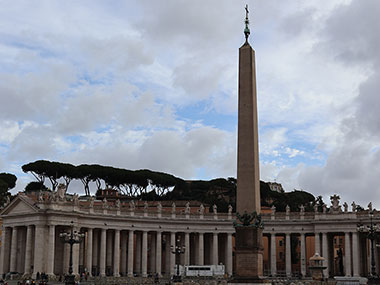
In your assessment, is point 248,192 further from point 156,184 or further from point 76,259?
point 156,184

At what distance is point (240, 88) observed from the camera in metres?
31.0

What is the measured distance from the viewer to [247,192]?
97.0 feet

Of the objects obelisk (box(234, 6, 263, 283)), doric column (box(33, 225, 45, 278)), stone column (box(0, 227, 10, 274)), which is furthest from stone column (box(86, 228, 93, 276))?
obelisk (box(234, 6, 263, 283))

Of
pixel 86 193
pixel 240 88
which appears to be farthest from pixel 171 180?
pixel 240 88

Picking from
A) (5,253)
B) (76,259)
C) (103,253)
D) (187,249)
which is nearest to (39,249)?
(76,259)

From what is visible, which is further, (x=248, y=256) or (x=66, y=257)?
(x=66, y=257)

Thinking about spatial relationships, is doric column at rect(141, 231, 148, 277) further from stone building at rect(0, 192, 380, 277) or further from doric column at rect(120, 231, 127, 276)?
doric column at rect(120, 231, 127, 276)

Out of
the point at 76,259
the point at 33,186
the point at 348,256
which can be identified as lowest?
the point at 76,259

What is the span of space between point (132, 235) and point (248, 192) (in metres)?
38.1

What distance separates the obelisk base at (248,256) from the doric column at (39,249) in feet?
114

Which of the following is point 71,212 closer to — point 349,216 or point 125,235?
point 125,235

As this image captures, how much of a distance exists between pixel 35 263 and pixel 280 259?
4029 cm

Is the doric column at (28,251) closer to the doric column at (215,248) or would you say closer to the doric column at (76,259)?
the doric column at (76,259)

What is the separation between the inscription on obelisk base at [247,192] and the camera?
1156 inches
